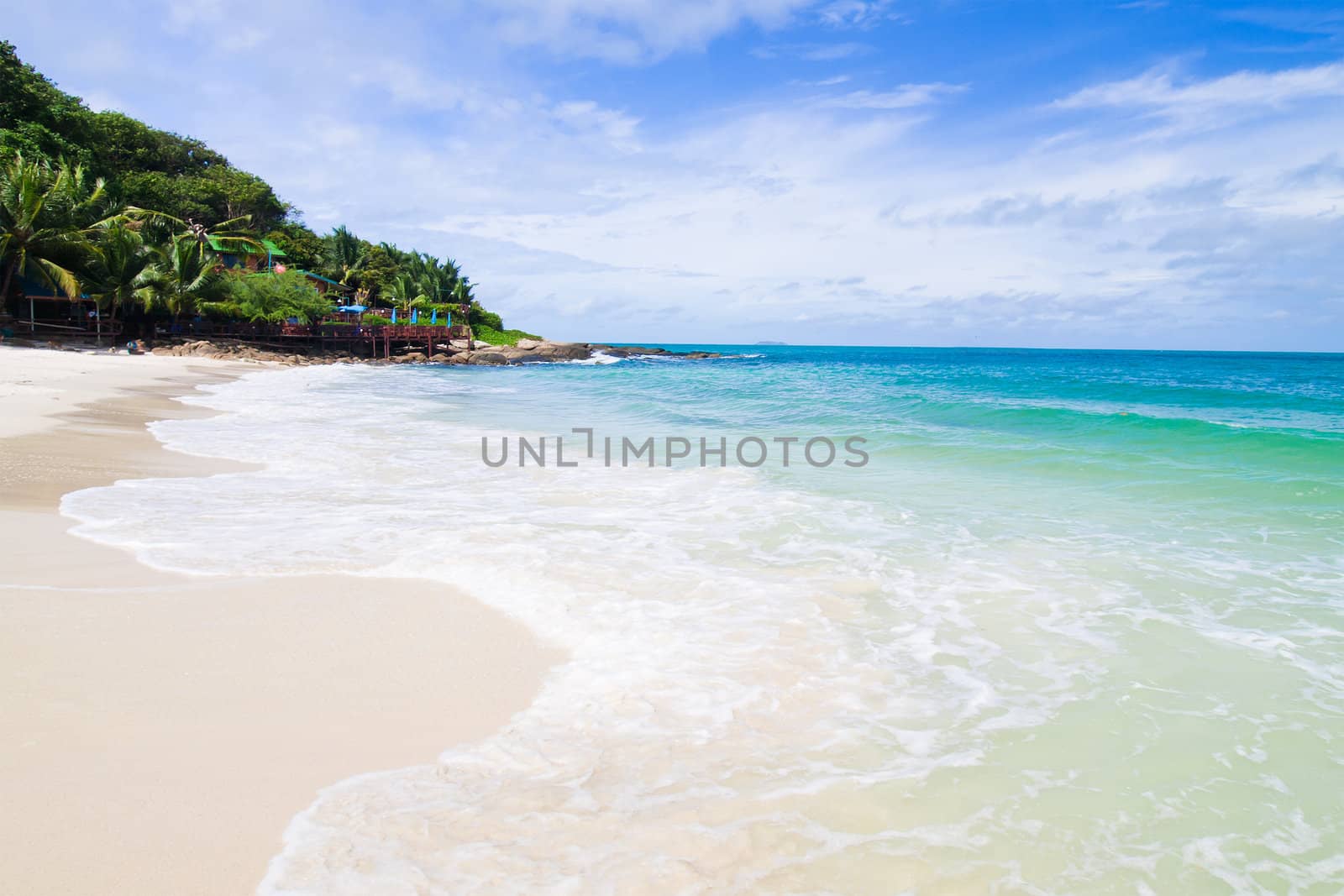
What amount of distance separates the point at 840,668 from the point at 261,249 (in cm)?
5036

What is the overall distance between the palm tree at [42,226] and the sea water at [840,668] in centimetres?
2485

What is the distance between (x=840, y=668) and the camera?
13.1ft

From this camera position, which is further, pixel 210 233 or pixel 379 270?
pixel 379 270

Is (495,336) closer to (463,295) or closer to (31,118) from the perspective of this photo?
(463,295)

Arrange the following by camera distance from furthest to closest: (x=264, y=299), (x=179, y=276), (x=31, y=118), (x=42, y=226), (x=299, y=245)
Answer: (x=299, y=245) < (x=264, y=299) < (x=31, y=118) < (x=179, y=276) < (x=42, y=226)

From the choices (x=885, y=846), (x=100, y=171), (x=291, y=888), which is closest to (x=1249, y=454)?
(x=885, y=846)

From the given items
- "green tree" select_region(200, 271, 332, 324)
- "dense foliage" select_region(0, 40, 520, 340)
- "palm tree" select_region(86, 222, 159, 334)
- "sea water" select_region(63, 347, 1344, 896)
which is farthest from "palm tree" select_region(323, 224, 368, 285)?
"sea water" select_region(63, 347, 1344, 896)

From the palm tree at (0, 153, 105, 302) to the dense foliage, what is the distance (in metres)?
0.05

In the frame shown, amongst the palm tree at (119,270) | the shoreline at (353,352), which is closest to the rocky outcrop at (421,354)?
the shoreline at (353,352)

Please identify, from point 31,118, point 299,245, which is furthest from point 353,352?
point 31,118

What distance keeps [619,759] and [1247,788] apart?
2.61 metres

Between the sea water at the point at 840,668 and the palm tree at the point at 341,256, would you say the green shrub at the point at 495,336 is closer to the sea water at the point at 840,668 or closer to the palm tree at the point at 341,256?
the palm tree at the point at 341,256

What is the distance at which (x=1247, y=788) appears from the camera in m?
3.02

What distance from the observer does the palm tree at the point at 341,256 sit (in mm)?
54250
